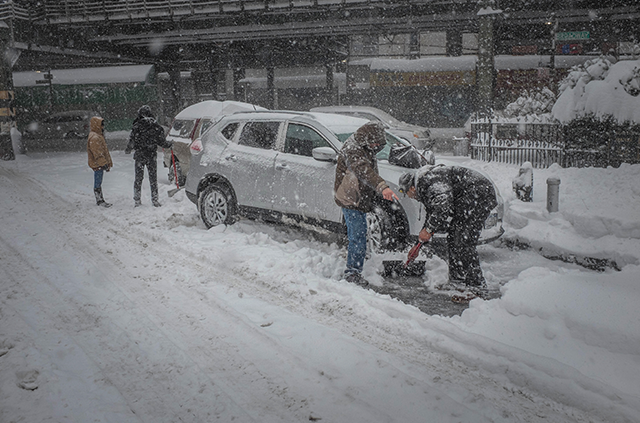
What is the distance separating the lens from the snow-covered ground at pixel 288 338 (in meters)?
2.99

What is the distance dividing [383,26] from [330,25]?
259 cm

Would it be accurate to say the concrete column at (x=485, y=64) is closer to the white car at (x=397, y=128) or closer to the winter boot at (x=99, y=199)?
the white car at (x=397, y=128)

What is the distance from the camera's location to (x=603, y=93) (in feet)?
36.7

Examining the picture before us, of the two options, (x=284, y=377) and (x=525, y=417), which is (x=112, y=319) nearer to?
(x=284, y=377)

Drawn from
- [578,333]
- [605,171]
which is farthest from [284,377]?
[605,171]

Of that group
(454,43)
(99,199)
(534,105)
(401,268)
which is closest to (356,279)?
(401,268)

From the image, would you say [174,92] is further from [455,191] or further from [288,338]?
[288,338]

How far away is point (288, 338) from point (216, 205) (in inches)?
146

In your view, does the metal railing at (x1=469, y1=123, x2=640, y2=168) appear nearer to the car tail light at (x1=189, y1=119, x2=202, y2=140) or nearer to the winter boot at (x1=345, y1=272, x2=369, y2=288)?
the car tail light at (x1=189, y1=119, x2=202, y2=140)

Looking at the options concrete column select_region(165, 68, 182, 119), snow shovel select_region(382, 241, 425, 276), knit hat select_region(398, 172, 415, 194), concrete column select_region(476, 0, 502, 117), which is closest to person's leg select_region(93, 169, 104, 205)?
snow shovel select_region(382, 241, 425, 276)

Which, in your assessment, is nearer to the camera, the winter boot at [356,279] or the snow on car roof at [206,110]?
the winter boot at [356,279]

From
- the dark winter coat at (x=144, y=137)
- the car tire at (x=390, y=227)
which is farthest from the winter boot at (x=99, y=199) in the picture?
the car tire at (x=390, y=227)

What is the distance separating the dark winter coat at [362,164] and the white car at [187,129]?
5553 mm

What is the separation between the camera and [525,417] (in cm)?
288
